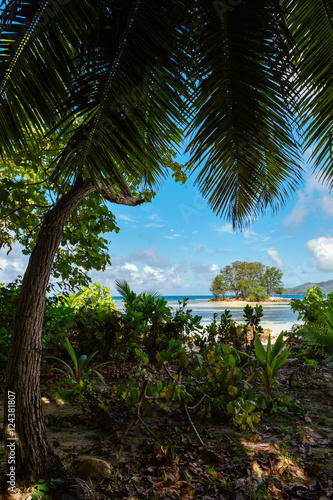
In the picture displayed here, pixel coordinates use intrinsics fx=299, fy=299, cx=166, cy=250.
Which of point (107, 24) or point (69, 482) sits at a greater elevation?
point (107, 24)

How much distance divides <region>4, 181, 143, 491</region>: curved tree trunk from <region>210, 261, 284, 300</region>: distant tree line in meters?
36.8

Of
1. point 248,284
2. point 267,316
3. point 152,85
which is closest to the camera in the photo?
point 152,85

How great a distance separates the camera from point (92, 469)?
2025mm

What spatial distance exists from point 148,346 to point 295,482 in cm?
351

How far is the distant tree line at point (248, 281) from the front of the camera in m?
39.0

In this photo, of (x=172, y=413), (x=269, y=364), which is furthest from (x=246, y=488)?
(x=269, y=364)

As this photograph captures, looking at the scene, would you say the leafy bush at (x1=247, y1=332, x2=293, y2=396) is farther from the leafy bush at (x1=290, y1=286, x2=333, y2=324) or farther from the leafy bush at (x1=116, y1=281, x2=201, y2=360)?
the leafy bush at (x1=290, y1=286, x2=333, y2=324)

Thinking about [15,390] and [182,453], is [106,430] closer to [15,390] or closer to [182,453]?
[182,453]

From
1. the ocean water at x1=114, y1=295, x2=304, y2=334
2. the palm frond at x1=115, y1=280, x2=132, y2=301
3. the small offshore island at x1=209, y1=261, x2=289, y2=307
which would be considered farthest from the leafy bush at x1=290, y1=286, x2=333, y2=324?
the small offshore island at x1=209, y1=261, x2=289, y2=307

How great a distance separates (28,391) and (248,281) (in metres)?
40.5

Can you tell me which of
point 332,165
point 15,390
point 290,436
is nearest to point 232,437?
point 290,436

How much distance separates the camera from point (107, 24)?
160 centimetres

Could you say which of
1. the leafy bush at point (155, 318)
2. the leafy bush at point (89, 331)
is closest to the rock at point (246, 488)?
the leafy bush at point (155, 318)

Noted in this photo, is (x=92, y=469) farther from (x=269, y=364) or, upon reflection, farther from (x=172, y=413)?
(x=269, y=364)
